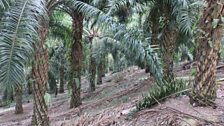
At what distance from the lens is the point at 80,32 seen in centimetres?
1262

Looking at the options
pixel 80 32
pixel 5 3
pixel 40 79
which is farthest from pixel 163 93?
pixel 80 32

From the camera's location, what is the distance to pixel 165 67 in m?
10.5

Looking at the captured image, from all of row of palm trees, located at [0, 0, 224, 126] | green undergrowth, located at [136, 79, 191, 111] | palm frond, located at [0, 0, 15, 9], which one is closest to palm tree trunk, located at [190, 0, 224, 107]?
row of palm trees, located at [0, 0, 224, 126]

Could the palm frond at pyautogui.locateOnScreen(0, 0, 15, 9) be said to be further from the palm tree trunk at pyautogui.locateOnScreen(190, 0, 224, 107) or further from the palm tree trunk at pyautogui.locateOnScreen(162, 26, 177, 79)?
the palm tree trunk at pyautogui.locateOnScreen(162, 26, 177, 79)

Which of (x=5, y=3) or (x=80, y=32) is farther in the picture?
(x=80, y=32)

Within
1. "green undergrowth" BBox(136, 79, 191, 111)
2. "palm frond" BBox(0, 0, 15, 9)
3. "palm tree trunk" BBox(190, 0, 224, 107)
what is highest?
"palm frond" BBox(0, 0, 15, 9)

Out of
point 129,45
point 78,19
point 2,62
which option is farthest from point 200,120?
point 78,19

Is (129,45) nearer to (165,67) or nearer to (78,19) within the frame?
(165,67)

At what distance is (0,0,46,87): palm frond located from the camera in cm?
580

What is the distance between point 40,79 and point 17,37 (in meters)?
2.42

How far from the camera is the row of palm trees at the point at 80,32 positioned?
595 centimetres

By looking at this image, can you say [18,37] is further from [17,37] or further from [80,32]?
[80,32]

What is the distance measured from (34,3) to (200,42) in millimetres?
3055

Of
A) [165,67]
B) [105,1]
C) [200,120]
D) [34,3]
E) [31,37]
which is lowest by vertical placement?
[200,120]
